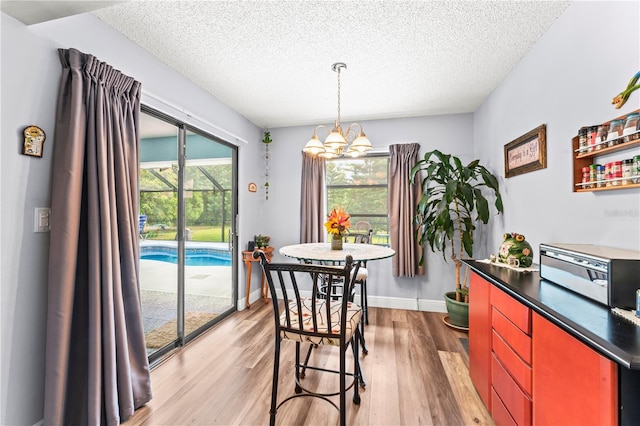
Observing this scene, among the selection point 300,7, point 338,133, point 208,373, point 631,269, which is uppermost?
point 300,7

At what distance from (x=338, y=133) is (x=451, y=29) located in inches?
41.6

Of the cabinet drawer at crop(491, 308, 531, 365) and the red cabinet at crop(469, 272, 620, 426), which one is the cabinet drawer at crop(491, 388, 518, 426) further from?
the cabinet drawer at crop(491, 308, 531, 365)

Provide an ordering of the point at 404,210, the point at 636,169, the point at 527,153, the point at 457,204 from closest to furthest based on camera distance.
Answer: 1. the point at 636,169
2. the point at 527,153
3. the point at 457,204
4. the point at 404,210

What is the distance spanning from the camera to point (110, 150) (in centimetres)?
177

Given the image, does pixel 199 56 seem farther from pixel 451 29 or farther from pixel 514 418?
pixel 514 418

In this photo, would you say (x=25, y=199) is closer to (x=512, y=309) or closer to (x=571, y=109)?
(x=512, y=309)

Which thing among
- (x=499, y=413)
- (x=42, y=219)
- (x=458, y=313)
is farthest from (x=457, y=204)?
(x=42, y=219)

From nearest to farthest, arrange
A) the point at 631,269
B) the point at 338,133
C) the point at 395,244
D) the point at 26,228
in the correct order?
the point at 631,269, the point at 26,228, the point at 338,133, the point at 395,244

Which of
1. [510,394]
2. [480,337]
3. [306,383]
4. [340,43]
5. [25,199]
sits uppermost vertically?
[340,43]

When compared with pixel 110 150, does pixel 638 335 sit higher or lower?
lower

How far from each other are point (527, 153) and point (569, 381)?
6.00ft

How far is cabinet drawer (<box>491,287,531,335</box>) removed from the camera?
1.30m

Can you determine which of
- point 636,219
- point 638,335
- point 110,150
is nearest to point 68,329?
point 110,150

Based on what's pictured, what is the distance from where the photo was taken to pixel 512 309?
56.0 inches
